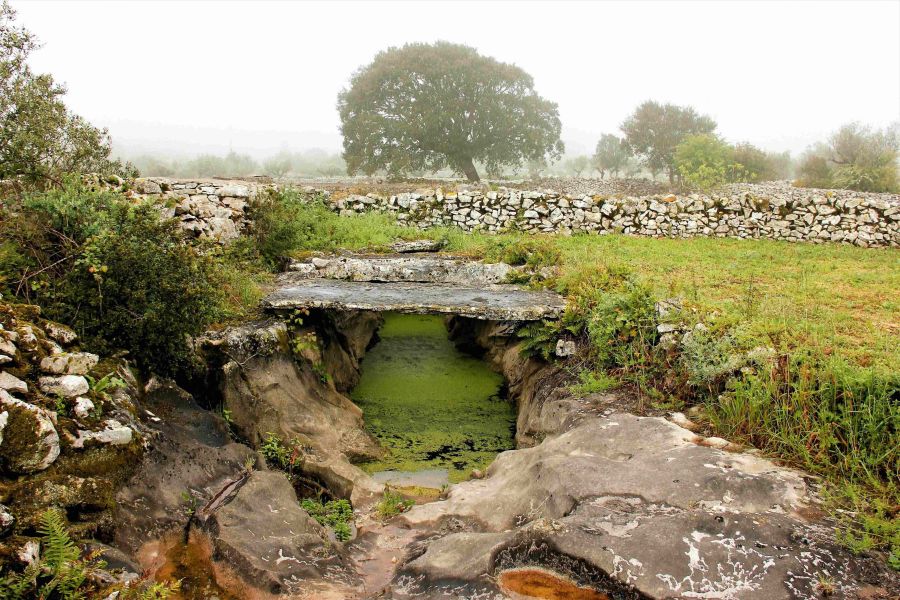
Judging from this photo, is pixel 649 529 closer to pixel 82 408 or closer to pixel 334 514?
pixel 334 514

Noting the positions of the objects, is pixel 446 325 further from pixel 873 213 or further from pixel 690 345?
pixel 873 213

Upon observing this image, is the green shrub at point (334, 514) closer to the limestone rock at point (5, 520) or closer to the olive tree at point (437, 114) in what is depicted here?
the limestone rock at point (5, 520)

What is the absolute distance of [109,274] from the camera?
543 cm

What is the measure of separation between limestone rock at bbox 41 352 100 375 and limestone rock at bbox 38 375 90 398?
0.09 metres

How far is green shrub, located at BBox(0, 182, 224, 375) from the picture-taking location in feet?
17.3

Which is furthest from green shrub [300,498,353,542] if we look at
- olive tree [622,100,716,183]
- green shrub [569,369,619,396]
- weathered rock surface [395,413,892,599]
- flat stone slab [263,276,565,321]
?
olive tree [622,100,716,183]

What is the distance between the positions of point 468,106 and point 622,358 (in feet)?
68.4

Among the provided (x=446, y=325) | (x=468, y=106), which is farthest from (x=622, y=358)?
(x=468, y=106)

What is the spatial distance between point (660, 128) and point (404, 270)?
23.4 m

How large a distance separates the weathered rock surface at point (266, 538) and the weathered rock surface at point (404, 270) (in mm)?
5451

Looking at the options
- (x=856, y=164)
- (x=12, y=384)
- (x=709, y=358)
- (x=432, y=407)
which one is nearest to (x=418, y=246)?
(x=432, y=407)

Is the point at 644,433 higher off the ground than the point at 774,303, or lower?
lower

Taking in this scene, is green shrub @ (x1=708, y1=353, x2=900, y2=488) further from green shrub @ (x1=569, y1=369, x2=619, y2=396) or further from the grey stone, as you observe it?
the grey stone

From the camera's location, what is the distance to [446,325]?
13.2 m
